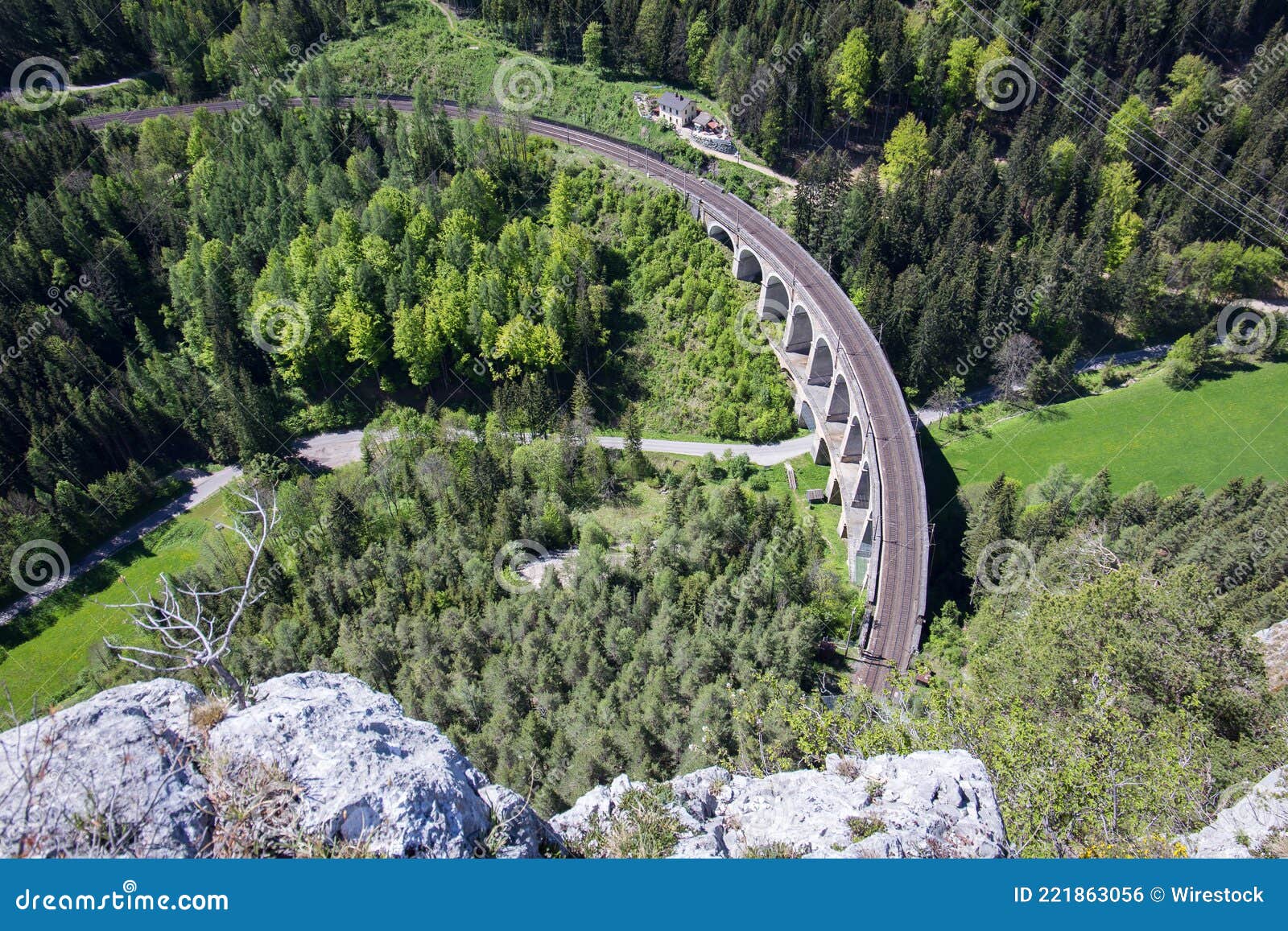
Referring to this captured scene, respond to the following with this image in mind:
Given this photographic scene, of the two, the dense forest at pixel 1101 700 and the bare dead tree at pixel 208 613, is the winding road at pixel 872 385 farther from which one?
the bare dead tree at pixel 208 613

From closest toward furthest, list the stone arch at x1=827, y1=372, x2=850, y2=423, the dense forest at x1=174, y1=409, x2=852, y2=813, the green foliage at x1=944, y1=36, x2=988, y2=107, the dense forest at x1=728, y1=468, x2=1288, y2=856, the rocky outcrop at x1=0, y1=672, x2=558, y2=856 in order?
the rocky outcrop at x1=0, y1=672, x2=558, y2=856, the dense forest at x1=728, y1=468, x2=1288, y2=856, the dense forest at x1=174, y1=409, x2=852, y2=813, the stone arch at x1=827, y1=372, x2=850, y2=423, the green foliage at x1=944, y1=36, x2=988, y2=107

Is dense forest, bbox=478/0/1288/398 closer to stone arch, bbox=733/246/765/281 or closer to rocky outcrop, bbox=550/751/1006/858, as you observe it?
stone arch, bbox=733/246/765/281

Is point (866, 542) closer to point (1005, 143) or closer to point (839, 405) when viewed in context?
point (839, 405)

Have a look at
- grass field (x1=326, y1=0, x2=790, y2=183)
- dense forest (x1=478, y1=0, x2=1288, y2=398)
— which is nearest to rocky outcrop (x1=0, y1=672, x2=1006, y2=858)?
dense forest (x1=478, y1=0, x2=1288, y2=398)

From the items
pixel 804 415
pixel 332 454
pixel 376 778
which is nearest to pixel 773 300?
pixel 804 415

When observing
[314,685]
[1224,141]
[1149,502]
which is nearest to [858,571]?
[1149,502]

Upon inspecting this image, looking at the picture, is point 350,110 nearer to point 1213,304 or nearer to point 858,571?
point 858,571
